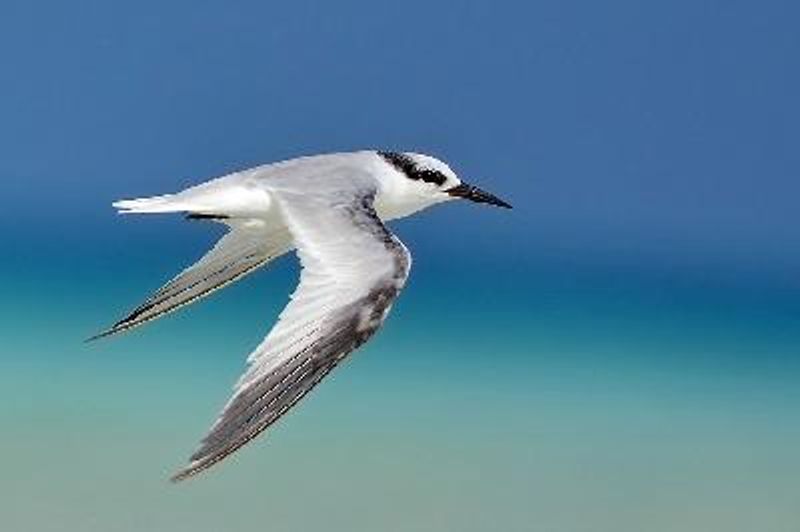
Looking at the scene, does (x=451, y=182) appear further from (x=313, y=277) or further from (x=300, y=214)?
(x=313, y=277)

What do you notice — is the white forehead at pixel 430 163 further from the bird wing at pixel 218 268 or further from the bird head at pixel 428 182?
the bird wing at pixel 218 268

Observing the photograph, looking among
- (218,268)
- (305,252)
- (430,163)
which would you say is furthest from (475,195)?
(305,252)

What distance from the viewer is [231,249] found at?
5727mm

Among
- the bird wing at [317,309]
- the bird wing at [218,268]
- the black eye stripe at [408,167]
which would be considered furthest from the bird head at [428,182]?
the bird wing at [317,309]

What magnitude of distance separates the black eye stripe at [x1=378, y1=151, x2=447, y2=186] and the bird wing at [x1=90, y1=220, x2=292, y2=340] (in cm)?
43

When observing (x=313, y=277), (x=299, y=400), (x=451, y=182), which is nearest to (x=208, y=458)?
(x=299, y=400)

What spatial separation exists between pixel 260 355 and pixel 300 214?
0.85 meters

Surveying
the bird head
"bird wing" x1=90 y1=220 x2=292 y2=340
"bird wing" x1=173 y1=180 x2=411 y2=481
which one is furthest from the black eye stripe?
"bird wing" x1=173 y1=180 x2=411 y2=481

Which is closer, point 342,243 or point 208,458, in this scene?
point 208,458

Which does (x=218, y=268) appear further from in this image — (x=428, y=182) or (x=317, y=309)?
(x=317, y=309)

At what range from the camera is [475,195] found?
6262 millimetres

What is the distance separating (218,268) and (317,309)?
1385 mm

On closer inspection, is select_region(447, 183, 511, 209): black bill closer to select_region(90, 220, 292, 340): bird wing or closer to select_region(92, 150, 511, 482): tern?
select_region(92, 150, 511, 482): tern

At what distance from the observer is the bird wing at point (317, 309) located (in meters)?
3.99
